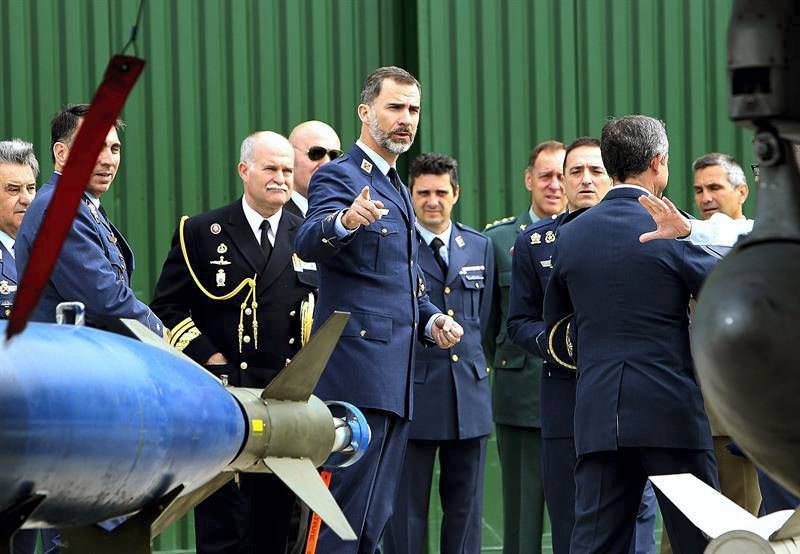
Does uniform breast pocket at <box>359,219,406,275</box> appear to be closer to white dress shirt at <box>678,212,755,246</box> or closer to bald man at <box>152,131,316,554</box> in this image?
bald man at <box>152,131,316,554</box>

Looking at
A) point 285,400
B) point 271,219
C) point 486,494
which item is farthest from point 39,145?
point 285,400

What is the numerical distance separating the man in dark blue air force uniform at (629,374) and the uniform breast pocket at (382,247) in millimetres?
608

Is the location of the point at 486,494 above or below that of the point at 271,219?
below

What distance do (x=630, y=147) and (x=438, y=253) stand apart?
4.86ft

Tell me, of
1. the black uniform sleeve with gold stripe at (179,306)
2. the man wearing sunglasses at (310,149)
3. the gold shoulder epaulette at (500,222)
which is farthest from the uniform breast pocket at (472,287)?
the black uniform sleeve with gold stripe at (179,306)

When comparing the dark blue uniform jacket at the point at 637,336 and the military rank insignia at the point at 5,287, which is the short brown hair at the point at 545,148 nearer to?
the dark blue uniform jacket at the point at 637,336

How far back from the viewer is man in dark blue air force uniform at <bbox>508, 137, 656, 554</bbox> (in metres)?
5.41

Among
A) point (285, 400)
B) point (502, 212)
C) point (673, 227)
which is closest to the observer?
point (285, 400)

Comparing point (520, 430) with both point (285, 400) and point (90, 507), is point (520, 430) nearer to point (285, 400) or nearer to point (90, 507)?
point (285, 400)

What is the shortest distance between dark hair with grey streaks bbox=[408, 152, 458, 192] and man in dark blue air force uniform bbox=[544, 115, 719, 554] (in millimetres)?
1578

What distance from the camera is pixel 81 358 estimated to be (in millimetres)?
2725

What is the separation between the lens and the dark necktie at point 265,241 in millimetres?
5605

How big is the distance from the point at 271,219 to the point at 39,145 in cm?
156

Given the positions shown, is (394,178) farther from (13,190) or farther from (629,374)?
(13,190)
